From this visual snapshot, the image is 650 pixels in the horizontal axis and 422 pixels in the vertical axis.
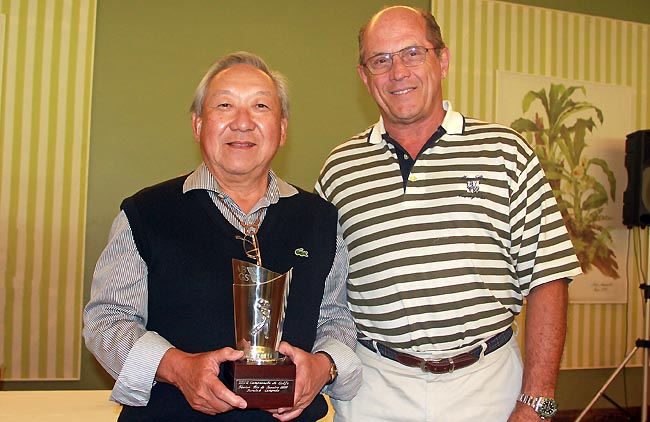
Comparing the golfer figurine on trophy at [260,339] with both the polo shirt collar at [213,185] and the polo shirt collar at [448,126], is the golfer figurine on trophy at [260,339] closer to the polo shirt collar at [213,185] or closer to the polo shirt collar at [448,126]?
the polo shirt collar at [213,185]

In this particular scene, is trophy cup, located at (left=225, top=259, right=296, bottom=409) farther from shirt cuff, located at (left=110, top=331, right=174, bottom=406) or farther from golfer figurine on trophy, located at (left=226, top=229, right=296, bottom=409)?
shirt cuff, located at (left=110, top=331, right=174, bottom=406)

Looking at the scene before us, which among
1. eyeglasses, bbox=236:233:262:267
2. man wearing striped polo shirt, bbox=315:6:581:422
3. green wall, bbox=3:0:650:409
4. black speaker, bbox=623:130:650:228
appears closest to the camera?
eyeglasses, bbox=236:233:262:267

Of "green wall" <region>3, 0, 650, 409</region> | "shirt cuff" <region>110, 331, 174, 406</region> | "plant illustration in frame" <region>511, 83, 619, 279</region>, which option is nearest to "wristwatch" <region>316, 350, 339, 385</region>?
"shirt cuff" <region>110, 331, 174, 406</region>

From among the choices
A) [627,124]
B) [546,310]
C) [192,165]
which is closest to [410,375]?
[546,310]

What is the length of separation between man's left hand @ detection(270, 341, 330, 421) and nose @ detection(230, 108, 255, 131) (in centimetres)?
55

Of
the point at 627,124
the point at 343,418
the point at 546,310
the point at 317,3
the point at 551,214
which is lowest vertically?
the point at 343,418

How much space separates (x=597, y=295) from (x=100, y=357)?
15.3 ft

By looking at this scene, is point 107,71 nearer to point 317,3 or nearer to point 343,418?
point 317,3

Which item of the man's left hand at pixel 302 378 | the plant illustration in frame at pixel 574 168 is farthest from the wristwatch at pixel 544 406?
the plant illustration in frame at pixel 574 168

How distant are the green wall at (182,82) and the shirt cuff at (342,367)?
A: 9.97 feet

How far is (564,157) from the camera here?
17.4ft

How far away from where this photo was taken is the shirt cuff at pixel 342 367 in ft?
5.27

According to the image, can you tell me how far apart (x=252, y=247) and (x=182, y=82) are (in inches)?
125

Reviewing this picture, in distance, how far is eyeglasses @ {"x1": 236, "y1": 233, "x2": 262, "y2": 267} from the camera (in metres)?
1.54
